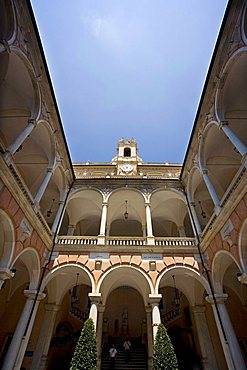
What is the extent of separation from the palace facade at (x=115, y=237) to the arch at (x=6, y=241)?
4 centimetres

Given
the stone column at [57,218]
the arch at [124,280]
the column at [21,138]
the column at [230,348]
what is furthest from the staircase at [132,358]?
the column at [21,138]

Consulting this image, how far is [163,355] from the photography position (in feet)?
25.0

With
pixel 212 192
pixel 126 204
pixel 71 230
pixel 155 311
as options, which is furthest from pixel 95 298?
pixel 212 192

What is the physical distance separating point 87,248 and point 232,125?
31.8ft

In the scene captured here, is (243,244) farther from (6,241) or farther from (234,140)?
(6,241)

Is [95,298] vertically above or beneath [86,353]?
A: above

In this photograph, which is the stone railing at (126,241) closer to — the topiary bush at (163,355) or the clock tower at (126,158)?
the topiary bush at (163,355)

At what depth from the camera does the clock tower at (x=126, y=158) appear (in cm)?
1788

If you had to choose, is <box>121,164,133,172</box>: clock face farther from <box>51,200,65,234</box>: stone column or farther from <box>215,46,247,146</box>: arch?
<box>215,46,247,146</box>: arch

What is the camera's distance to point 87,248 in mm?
11250

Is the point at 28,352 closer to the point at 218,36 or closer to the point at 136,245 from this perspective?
the point at 136,245

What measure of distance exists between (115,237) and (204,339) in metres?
6.67

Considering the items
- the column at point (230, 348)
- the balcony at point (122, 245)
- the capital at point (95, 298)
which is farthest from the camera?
the balcony at point (122, 245)

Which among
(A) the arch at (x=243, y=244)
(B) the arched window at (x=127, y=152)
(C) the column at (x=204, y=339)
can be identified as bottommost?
(C) the column at (x=204, y=339)
